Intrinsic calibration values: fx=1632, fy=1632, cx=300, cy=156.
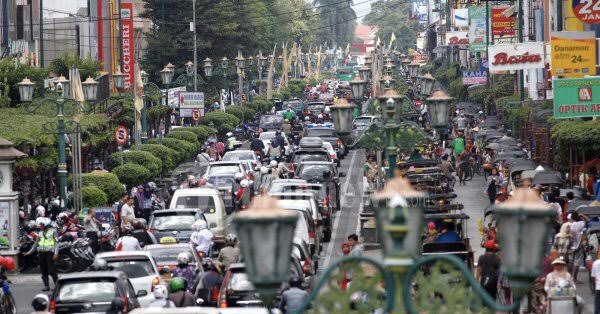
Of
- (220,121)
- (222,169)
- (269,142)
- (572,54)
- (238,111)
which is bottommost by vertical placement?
(222,169)

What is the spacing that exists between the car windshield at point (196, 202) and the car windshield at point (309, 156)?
42.7 ft

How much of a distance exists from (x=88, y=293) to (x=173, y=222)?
39.5 ft

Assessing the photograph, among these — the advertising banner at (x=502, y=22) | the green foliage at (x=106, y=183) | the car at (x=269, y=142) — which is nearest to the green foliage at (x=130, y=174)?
the green foliage at (x=106, y=183)

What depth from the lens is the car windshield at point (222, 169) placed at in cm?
4563

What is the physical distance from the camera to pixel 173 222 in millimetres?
32344

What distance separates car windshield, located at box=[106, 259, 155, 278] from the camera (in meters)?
23.2

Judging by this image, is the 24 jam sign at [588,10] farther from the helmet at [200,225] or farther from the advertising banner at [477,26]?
the advertising banner at [477,26]

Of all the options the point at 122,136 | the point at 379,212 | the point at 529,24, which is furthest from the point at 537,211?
the point at 529,24

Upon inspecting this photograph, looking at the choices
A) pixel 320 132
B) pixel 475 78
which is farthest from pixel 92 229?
pixel 475 78

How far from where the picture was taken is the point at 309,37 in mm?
179875

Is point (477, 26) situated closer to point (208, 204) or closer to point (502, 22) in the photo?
point (502, 22)

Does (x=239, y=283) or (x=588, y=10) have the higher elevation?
(x=588, y=10)

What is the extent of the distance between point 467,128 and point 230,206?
2397 centimetres

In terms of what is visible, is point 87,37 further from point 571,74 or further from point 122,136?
point 571,74
